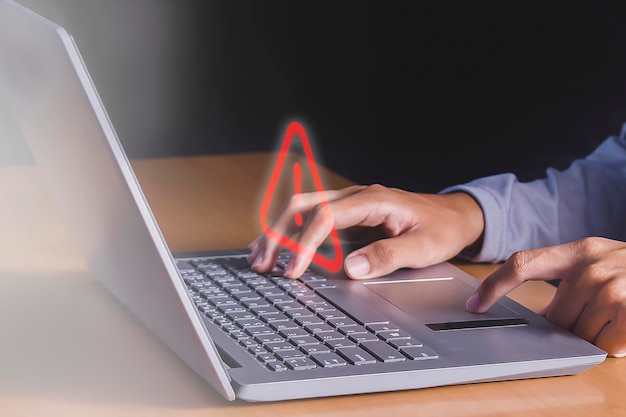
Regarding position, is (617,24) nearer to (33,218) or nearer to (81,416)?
(33,218)

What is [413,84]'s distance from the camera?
325 centimetres

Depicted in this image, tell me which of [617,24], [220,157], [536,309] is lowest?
[536,309]

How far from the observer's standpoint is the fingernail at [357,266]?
919mm

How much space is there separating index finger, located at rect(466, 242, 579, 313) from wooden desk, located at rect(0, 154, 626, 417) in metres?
0.08

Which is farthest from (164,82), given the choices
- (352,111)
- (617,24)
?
(617,24)

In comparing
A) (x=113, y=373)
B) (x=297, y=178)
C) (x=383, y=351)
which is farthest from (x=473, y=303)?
(x=297, y=178)

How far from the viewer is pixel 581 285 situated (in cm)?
82

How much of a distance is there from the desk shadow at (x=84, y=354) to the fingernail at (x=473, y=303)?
269 millimetres

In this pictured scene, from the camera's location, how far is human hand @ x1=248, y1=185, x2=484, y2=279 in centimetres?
93

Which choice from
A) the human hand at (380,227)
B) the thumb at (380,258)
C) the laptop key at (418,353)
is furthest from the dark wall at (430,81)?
the laptop key at (418,353)

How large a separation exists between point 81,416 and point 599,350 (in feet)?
1.30

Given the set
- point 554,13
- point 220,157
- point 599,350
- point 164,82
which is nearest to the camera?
point 599,350

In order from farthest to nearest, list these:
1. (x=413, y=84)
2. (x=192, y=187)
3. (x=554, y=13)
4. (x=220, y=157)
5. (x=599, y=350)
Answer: (x=413, y=84), (x=554, y=13), (x=220, y=157), (x=192, y=187), (x=599, y=350)

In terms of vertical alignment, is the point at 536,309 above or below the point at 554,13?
below
